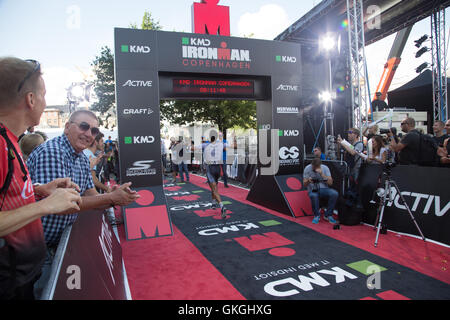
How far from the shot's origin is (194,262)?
13.8 ft

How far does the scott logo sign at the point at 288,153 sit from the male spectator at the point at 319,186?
1013 millimetres

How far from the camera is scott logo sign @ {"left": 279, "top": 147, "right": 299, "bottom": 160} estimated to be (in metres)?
7.41

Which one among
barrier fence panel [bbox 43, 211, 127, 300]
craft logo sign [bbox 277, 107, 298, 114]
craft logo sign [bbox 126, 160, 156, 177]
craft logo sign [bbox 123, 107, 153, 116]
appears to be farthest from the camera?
craft logo sign [bbox 277, 107, 298, 114]

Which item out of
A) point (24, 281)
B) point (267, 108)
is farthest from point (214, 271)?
point (267, 108)

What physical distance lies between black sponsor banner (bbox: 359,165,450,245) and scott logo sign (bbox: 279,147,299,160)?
82.6 inches

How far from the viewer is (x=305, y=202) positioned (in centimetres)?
703

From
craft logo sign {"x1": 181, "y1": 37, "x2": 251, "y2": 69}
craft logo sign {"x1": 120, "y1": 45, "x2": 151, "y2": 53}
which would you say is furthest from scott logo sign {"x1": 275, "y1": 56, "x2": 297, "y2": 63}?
craft logo sign {"x1": 120, "y1": 45, "x2": 151, "y2": 53}

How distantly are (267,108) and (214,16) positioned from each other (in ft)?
8.94

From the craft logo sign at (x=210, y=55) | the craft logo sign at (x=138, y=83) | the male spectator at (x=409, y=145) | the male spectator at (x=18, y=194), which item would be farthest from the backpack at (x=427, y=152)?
the male spectator at (x=18, y=194)

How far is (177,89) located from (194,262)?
3.91m

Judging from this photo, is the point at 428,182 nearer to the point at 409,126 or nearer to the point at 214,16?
the point at 409,126

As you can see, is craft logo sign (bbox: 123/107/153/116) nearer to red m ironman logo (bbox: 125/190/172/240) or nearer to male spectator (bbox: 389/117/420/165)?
red m ironman logo (bbox: 125/190/172/240)

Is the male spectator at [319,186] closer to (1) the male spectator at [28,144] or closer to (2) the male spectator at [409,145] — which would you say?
(2) the male spectator at [409,145]

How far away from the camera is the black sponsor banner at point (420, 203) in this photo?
4.72 meters
